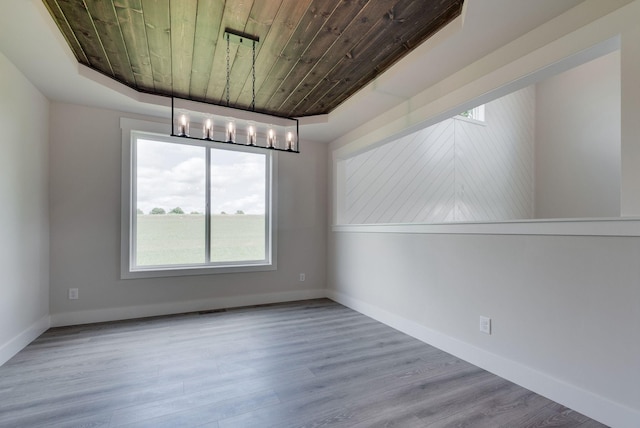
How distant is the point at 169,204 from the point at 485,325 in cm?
372

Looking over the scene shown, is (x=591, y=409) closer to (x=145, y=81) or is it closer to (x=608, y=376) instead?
(x=608, y=376)

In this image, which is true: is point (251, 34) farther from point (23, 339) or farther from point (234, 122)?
point (23, 339)

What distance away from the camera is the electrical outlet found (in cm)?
240

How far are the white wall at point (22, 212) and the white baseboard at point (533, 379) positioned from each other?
3547 millimetres

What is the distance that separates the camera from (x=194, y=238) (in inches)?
159

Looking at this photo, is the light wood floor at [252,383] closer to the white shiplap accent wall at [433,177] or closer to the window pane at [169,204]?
the window pane at [169,204]

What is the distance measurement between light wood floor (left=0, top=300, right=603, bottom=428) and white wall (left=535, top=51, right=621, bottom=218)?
3.74m

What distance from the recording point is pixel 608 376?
1.72 metres

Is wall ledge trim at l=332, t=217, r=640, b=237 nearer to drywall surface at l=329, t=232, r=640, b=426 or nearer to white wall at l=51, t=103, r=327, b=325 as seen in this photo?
drywall surface at l=329, t=232, r=640, b=426

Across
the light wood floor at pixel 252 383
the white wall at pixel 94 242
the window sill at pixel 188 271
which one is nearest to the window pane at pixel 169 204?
the window sill at pixel 188 271

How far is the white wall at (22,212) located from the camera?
2.44 meters

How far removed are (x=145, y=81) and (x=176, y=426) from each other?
9.97 ft

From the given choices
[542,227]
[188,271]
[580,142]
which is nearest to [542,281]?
[542,227]

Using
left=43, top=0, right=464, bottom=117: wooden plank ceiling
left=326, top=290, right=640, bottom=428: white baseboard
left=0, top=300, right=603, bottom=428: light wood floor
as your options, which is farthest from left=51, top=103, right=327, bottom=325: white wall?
left=326, top=290, right=640, bottom=428: white baseboard
